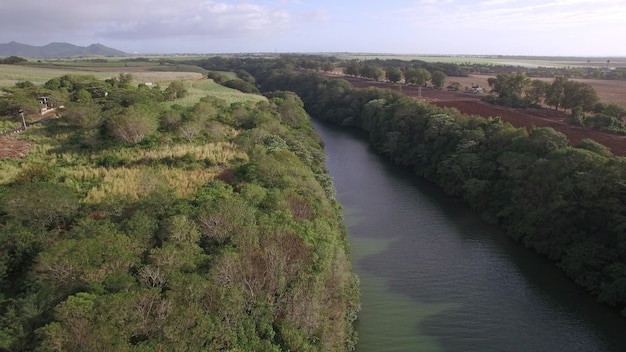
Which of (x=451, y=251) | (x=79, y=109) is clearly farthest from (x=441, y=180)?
(x=79, y=109)

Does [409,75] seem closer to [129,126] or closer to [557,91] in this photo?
[557,91]

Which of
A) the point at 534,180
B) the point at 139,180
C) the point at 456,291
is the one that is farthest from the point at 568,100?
the point at 139,180

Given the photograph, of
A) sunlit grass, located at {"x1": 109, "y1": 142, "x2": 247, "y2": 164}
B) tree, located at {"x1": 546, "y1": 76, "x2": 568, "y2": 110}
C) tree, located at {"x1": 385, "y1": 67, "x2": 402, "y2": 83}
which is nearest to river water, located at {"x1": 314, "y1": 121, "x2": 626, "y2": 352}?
sunlit grass, located at {"x1": 109, "y1": 142, "x2": 247, "y2": 164}

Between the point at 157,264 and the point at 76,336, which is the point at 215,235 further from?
the point at 76,336

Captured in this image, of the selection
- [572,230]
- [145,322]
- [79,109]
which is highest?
[79,109]

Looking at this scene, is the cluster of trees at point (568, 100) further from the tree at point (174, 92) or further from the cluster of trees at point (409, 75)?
the tree at point (174, 92)
